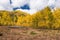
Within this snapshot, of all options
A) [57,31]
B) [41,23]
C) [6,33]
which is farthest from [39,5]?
[6,33]

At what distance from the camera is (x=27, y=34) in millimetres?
4367

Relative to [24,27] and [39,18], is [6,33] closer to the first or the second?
[24,27]

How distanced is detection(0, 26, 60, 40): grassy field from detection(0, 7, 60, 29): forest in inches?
4.5

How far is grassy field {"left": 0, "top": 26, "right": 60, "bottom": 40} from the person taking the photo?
4328mm

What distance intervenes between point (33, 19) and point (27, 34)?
0.42 metres

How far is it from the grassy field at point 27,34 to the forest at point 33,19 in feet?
0.38

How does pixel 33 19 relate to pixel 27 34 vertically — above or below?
above

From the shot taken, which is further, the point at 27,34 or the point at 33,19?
the point at 33,19

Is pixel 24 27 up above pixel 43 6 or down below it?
below

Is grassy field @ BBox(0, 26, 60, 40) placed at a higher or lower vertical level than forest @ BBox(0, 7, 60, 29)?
lower

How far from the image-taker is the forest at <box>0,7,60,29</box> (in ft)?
14.6

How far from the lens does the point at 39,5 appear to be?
459 cm

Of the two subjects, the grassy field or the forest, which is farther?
the forest

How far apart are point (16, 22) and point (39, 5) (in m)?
0.71
